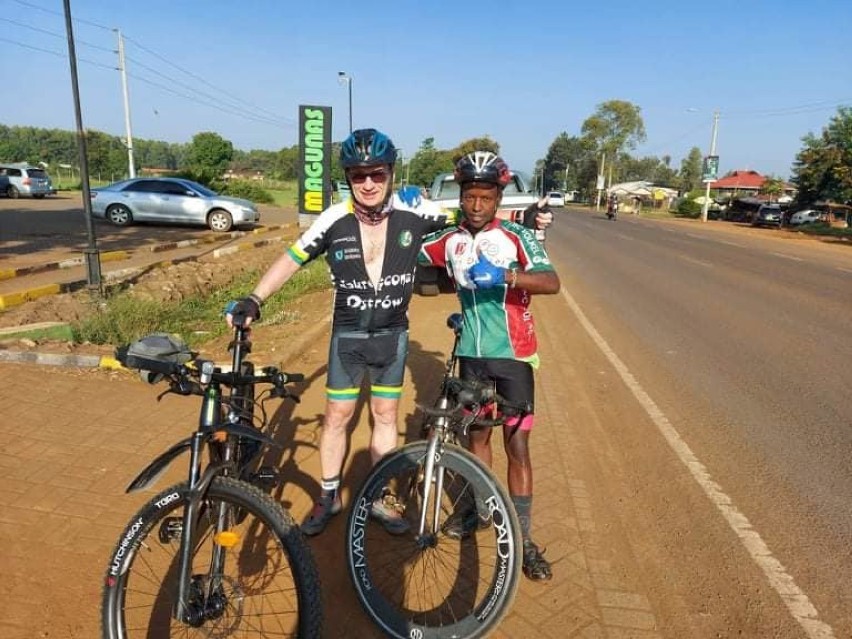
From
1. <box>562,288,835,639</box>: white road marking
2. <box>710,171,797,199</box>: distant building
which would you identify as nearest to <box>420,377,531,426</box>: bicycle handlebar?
<box>562,288,835,639</box>: white road marking

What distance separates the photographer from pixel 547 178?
122 m

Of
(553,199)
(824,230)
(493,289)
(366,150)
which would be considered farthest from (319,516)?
(824,230)

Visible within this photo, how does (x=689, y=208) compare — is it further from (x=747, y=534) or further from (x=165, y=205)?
(x=747, y=534)

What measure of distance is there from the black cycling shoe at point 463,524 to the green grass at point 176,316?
15.9 ft

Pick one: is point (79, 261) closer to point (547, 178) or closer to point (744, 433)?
point (744, 433)

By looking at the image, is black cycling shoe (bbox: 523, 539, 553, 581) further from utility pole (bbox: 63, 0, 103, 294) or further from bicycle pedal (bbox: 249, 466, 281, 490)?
utility pole (bbox: 63, 0, 103, 294)

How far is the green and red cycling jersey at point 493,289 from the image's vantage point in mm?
2752

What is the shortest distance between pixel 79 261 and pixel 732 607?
12.6 meters

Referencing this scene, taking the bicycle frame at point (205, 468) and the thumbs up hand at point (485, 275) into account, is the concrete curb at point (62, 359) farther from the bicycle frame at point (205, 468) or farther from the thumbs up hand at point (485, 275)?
the thumbs up hand at point (485, 275)

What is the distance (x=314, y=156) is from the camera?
59.3ft

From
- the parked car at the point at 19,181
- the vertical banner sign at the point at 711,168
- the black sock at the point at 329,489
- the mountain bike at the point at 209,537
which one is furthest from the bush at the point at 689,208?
the mountain bike at the point at 209,537

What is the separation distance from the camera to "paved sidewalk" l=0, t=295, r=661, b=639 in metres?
2.64

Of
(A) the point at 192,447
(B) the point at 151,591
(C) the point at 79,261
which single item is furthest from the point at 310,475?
(C) the point at 79,261

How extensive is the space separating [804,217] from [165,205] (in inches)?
1617
